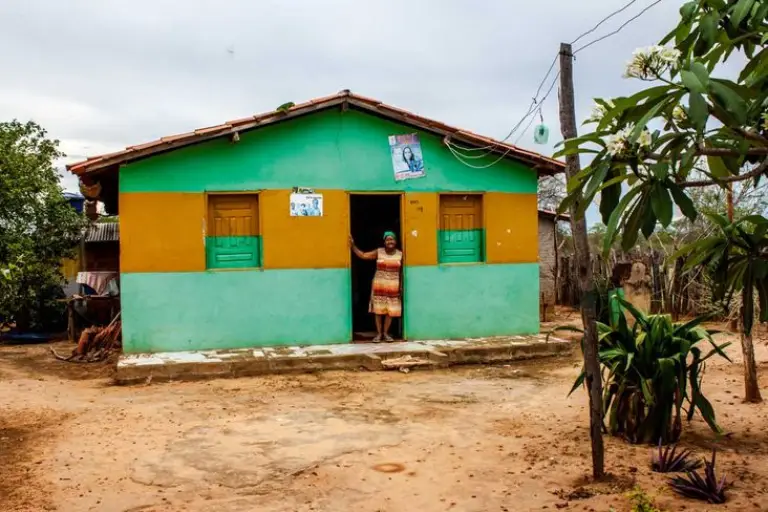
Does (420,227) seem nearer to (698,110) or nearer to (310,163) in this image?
(310,163)

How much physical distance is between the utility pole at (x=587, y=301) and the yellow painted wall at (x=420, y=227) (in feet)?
17.5

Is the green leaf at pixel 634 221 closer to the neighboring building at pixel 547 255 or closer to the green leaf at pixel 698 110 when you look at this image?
the green leaf at pixel 698 110

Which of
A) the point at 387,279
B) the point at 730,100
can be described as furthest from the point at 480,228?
the point at 730,100

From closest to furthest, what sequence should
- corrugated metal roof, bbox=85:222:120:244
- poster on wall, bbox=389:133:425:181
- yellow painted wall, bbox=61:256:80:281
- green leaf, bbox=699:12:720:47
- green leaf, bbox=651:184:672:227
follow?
green leaf, bbox=651:184:672:227 < green leaf, bbox=699:12:720:47 < poster on wall, bbox=389:133:425:181 < corrugated metal roof, bbox=85:222:120:244 < yellow painted wall, bbox=61:256:80:281

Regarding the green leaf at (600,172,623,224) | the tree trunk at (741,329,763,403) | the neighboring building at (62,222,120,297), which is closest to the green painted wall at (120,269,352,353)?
the tree trunk at (741,329,763,403)

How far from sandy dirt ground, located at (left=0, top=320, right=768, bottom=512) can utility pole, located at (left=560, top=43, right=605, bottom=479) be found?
0.32 meters

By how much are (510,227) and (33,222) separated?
9.03m

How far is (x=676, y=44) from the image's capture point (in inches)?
115

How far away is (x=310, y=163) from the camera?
31.7ft

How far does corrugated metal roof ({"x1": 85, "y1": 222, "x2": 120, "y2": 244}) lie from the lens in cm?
1516

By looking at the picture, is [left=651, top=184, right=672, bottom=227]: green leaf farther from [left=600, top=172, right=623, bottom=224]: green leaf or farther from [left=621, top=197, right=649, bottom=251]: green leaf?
[left=600, top=172, right=623, bottom=224]: green leaf

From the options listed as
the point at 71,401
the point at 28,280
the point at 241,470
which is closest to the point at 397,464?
the point at 241,470

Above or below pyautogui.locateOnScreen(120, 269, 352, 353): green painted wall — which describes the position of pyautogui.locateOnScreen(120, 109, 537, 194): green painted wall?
above

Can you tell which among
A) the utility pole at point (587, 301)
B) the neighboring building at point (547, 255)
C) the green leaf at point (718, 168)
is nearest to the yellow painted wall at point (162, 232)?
the utility pole at point (587, 301)
